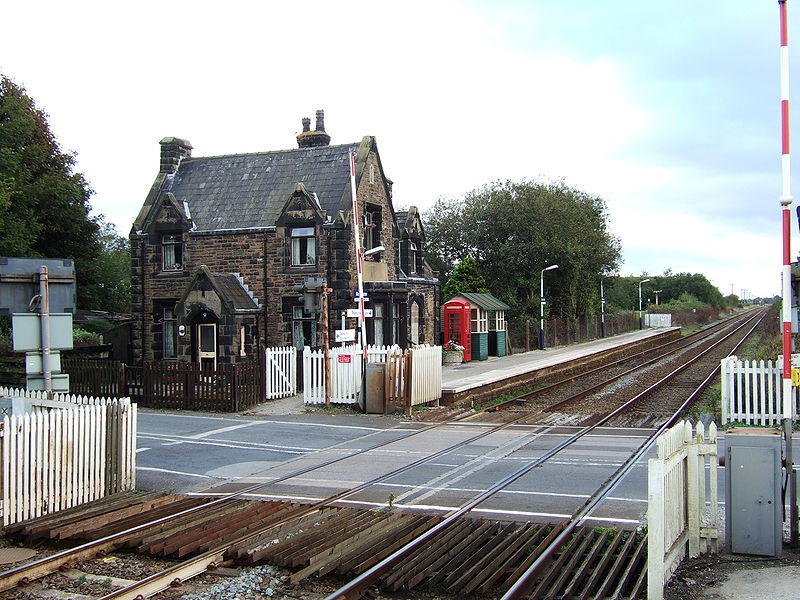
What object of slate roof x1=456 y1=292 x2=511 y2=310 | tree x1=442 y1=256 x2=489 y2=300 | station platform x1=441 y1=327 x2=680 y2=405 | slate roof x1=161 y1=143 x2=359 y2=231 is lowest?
station platform x1=441 y1=327 x2=680 y2=405

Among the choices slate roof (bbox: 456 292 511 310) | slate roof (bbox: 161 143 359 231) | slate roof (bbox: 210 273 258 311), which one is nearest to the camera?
slate roof (bbox: 210 273 258 311)

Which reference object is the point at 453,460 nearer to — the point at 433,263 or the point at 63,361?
the point at 63,361

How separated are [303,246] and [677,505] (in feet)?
68.8

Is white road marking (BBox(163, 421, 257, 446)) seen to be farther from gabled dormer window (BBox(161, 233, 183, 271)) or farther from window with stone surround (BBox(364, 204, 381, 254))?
gabled dormer window (BBox(161, 233, 183, 271))

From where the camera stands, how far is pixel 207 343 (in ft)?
87.3

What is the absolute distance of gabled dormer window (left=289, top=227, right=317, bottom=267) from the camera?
88.5 ft

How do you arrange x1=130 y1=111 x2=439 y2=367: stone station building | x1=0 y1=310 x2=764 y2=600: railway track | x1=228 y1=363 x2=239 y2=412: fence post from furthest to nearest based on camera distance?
x1=130 y1=111 x2=439 y2=367: stone station building → x1=228 y1=363 x2=239 y2=412: fence post → x1=0 y1=310 x2=764 y2=600: railway track

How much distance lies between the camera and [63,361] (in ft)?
72.5

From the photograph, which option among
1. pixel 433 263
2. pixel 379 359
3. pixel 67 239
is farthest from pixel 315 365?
pixel 433 263

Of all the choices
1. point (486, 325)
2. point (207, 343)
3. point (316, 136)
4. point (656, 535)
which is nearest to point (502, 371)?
point (486, 325)

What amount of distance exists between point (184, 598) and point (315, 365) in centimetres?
1390

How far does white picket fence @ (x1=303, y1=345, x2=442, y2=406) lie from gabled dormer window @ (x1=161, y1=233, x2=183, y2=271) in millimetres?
10513

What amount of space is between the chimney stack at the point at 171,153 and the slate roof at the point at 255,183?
405 millimetres

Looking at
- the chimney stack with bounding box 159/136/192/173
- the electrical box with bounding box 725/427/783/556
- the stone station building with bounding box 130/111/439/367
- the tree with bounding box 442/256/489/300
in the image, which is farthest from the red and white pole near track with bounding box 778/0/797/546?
the tree with bounding box 442/256/489/300
